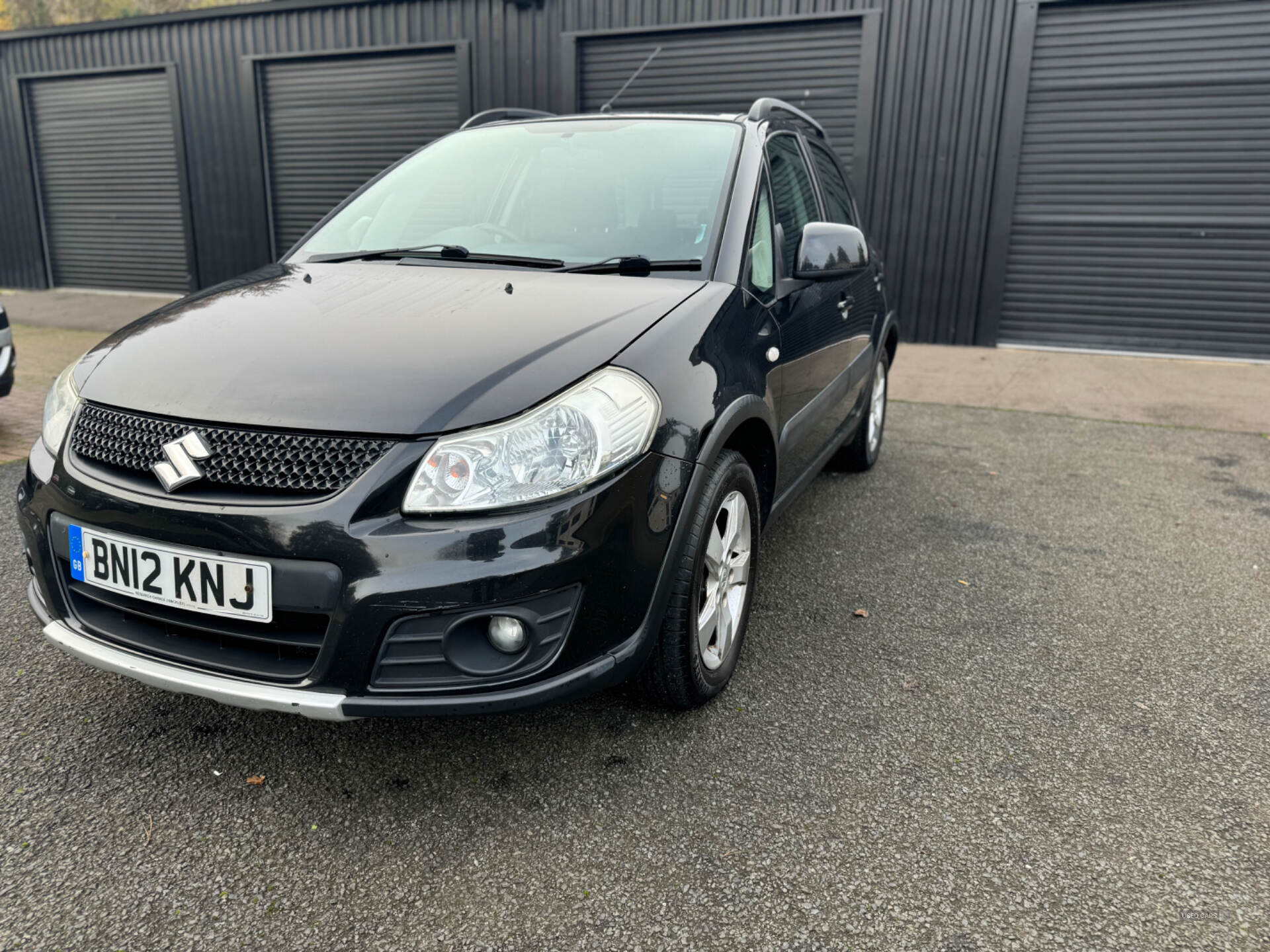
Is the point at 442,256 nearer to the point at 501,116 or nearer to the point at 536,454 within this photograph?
the point at 536,454

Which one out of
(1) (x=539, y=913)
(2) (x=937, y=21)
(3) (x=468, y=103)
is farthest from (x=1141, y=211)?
(1) (x=539, y=913)

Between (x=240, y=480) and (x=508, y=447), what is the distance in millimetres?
552

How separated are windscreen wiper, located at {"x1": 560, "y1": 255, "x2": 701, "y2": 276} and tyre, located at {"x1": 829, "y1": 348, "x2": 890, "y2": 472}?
2.08m

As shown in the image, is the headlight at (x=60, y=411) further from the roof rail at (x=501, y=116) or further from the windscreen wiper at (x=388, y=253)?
the roof rail at (x=501, y=116)

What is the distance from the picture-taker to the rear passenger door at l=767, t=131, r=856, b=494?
2967mm

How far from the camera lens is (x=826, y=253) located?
3.00 m

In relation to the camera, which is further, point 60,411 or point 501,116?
point 501,116

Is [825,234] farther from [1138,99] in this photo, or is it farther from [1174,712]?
[1138,99]

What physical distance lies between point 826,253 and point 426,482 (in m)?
1.71

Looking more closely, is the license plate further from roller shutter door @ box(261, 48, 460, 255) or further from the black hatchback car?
roller shutter door @ box(261, 48, 460, 255)

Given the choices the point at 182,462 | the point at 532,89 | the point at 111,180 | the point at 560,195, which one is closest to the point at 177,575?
the point at 182,462

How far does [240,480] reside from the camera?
74.6 inches

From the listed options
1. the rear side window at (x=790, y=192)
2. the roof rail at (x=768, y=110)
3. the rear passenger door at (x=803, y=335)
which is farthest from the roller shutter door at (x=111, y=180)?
the rear passenger door at (x=803, y=335)

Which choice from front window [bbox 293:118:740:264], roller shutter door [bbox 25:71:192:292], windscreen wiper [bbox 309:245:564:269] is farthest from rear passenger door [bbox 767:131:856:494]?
roller shutter door [bbox 25:71:192:292]
